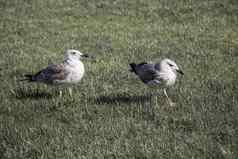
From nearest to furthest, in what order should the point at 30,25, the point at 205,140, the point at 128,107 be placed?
the point at 205,140 → the point at 128,107 → the point at 30,25

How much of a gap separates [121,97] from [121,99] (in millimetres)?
222

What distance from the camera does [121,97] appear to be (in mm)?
9609

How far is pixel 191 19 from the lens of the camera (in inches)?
875

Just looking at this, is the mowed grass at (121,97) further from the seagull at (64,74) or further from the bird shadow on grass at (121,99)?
the seagull at (64,74)

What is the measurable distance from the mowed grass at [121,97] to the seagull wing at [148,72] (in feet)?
1.65

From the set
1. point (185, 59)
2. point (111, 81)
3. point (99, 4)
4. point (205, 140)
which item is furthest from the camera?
point (99, 4)

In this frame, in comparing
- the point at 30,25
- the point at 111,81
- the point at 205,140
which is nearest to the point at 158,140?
the point at 205,140

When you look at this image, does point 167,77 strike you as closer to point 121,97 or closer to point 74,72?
point 121,97

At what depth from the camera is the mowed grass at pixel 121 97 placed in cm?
684

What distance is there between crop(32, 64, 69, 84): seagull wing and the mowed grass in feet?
1.50

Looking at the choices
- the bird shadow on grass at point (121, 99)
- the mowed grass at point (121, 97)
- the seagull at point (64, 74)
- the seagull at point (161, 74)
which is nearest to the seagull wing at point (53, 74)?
the seagull at point (64, 74)

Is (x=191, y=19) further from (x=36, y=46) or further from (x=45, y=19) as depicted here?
(x=36, y=46)

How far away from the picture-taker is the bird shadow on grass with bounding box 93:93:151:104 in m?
9.20

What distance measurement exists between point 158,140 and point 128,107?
6.02ft
